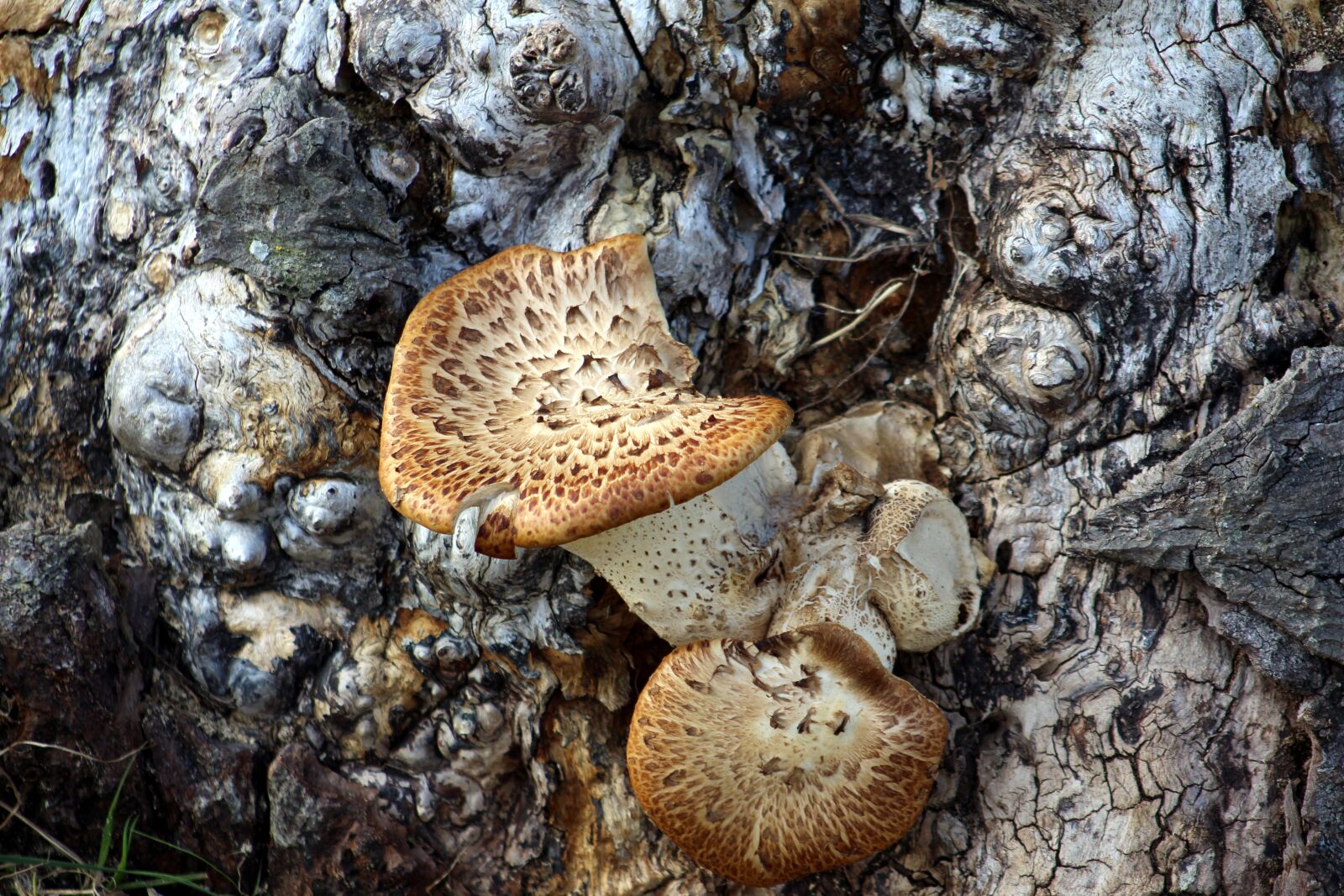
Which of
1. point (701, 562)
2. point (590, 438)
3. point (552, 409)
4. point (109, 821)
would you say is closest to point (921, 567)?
point (701, 562)

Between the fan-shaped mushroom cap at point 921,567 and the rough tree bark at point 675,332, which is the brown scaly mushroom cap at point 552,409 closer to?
the rough tree bark at point 675,332

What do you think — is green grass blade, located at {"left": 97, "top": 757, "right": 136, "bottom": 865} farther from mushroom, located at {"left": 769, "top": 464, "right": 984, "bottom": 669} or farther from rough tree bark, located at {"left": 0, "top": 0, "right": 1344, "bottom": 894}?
mushroom, located at {"left": 769, "top": 464, "right": 984, "bottom": 669}

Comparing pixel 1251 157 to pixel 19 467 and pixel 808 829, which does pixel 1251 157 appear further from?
pixel 19 467

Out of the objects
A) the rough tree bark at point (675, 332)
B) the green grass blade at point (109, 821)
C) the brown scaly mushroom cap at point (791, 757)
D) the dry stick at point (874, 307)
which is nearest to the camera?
the brown scaly mushroom cap at point (791, 757)

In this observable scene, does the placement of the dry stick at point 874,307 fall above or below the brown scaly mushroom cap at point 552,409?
above

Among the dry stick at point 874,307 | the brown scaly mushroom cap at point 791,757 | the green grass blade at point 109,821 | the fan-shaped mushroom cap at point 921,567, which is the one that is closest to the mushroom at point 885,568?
the fan-shaped mushroom cap at point 921,567

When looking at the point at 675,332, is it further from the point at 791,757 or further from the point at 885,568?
the point at 791,757
